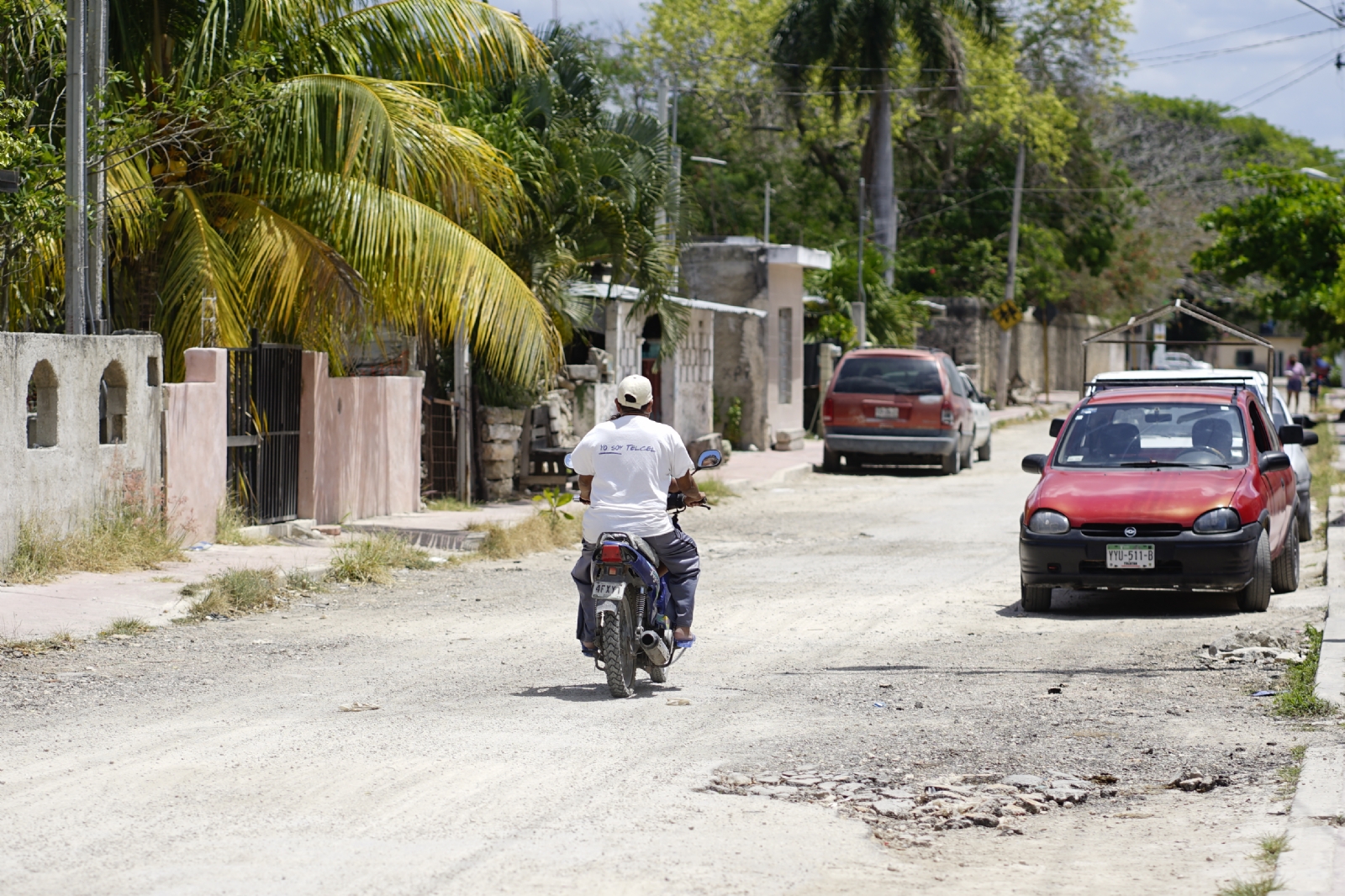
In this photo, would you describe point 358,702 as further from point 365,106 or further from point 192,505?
point 365,106

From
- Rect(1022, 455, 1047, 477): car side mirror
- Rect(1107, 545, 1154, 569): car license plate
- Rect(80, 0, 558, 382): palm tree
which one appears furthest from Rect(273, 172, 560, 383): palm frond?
Rect(1107, 545, 1154, 569): car license plate

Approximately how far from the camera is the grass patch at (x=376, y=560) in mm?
13086

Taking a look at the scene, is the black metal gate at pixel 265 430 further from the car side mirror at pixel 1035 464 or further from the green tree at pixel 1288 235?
the green tree at pixel 1288 235

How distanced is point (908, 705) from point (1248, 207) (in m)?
25.5

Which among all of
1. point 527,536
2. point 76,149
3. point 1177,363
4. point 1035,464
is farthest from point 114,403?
point 1177,363

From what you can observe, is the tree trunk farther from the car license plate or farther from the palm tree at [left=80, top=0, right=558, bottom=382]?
the car license plate

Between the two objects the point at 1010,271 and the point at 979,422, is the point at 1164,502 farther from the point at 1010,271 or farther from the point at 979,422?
the point at 1010,271

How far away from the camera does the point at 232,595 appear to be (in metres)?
11.5

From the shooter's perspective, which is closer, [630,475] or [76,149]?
[630,475]

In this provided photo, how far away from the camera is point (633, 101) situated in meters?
52.1

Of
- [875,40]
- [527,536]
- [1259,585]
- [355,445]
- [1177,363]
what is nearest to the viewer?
[1259,585]

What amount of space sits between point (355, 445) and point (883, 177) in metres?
27.3

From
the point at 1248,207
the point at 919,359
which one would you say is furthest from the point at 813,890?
the point at 1248,207

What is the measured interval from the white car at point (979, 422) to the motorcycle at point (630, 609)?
1966 cm
